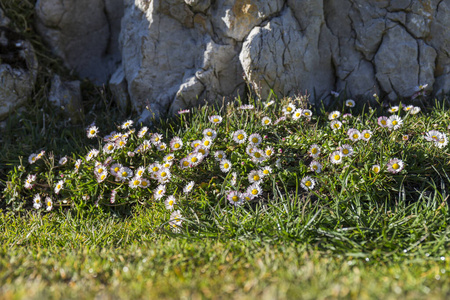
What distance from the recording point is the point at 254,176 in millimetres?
3059

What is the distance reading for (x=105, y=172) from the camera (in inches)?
129

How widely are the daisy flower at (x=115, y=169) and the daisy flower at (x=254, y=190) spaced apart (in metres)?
1.04

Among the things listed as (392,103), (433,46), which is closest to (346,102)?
(392,103)

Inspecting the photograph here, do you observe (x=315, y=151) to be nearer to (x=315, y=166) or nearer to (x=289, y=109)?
(x=315, y=166)

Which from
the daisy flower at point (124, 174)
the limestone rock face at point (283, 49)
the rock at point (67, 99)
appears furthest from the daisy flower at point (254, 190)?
the rock at point (67, 99)

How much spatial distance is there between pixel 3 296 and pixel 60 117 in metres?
2.99

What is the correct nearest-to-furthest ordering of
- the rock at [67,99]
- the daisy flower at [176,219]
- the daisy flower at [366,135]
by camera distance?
1. the daisy flower at [176,219]
2. the daisy flower at [366,135]
3. the rock at [67,99]

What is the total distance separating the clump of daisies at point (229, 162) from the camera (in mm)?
3008

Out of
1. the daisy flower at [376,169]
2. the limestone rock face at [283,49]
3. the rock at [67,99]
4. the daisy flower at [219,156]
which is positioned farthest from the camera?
the rock at [67,99]

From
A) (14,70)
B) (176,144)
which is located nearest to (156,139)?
(176,144)

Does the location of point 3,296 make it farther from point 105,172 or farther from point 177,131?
point 177,131

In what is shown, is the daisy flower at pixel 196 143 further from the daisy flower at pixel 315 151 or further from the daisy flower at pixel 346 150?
the daisy flower at pixel 346 150

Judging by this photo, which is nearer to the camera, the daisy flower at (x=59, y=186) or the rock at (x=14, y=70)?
the daisy flower at (x=59, y=186)

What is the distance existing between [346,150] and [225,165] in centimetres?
88
